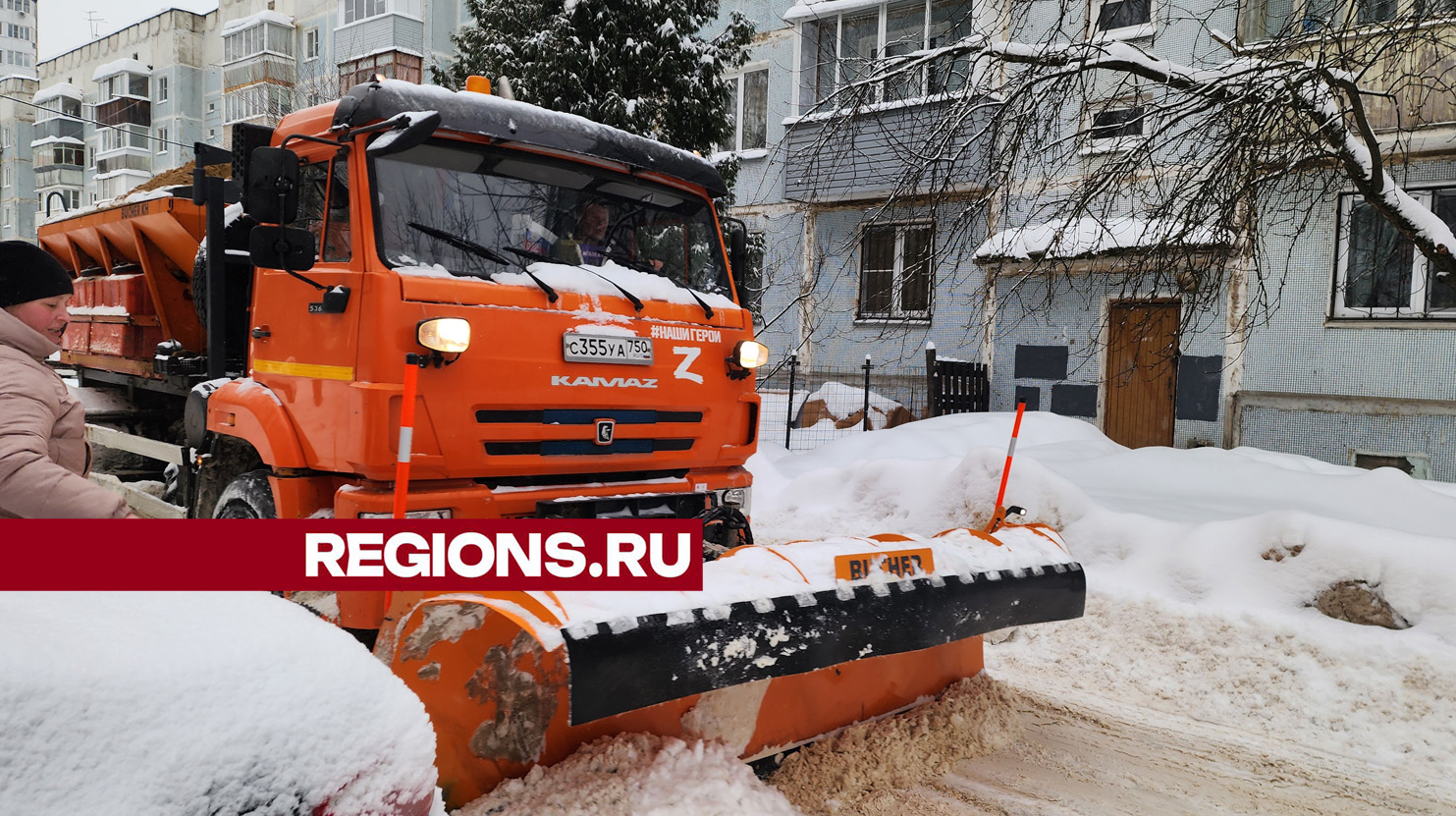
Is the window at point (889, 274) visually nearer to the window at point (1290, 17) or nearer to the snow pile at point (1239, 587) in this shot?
the window at point (1290, 17)

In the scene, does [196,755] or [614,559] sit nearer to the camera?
[196,755]

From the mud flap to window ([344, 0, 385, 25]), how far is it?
30275 mm

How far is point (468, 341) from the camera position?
3.54 metres

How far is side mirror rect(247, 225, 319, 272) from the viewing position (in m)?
3.73

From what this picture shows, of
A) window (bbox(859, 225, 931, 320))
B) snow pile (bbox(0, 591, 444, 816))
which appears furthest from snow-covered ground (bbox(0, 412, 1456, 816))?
window (bbox(859, 225, 931, 320))

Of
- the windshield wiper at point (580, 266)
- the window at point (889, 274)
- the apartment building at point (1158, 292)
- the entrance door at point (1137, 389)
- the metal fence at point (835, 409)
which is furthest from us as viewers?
the window at point (889, 274)

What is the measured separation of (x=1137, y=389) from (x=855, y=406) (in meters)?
4.08

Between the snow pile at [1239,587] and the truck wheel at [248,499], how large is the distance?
3.59m

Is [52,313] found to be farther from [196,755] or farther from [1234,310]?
[1234,310]

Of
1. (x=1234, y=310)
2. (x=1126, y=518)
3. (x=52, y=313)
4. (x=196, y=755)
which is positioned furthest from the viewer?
(x=1234, y=310)

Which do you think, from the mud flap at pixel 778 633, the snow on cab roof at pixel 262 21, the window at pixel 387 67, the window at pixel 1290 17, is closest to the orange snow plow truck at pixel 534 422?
the mud flap at pixel 778 633

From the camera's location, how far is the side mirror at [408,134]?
366 cm

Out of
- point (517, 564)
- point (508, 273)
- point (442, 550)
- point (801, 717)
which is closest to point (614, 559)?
point (517, 564)

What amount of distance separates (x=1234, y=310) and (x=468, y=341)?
12.6 meters
